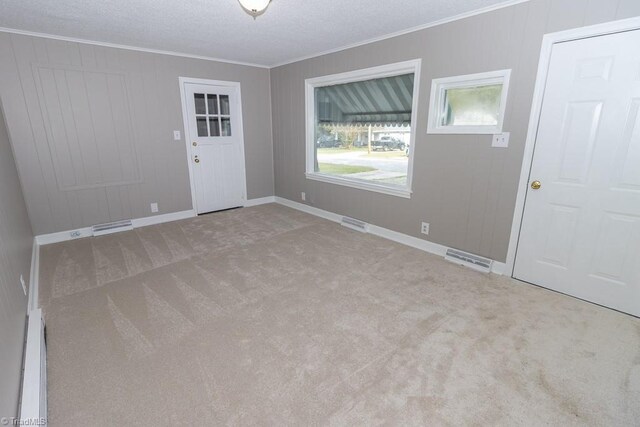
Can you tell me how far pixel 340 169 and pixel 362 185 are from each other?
75 centimetres

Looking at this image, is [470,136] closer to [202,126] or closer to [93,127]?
[202,126]

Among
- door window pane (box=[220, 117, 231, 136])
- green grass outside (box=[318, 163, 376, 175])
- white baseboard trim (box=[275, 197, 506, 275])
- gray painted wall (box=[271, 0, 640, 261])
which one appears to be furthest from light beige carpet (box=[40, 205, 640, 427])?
door window pane (box=[220, 117, 231, 136])

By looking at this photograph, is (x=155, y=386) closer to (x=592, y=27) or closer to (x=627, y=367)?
(x=627, y=367)

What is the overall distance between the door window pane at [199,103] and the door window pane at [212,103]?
0.10 meters

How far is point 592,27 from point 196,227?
4.73 meters

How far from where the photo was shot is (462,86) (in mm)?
3041

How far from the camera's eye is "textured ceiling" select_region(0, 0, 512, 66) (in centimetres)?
266

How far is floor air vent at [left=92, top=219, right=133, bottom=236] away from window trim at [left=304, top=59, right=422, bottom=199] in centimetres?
277

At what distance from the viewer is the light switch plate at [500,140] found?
2.81 meters

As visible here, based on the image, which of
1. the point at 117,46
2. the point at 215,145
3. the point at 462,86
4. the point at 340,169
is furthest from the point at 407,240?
the point at 117,46

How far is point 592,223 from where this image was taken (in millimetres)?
2506

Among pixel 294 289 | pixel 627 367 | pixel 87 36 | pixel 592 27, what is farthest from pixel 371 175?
pixel 87 36

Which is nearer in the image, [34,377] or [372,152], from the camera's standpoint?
[34,377]

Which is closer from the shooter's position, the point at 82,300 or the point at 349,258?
the point at 82,300
